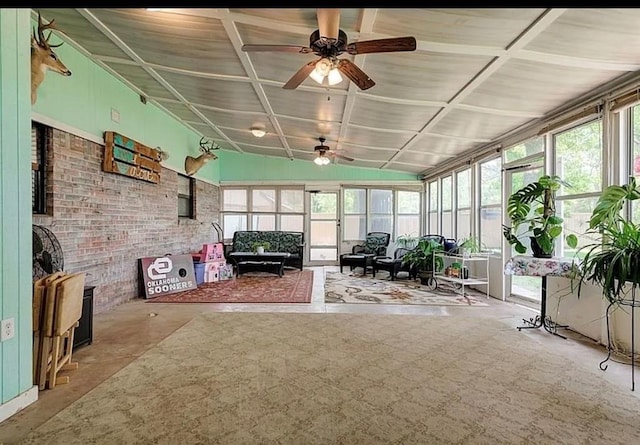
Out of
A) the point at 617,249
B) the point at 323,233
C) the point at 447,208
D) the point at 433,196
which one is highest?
the point at 433,196

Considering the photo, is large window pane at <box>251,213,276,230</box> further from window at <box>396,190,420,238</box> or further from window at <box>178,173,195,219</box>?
window at <box>396,190,420,238</box>

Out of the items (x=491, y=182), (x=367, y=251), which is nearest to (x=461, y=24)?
(x=491, y=182)

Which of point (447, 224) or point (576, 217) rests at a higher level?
point (576, 217)

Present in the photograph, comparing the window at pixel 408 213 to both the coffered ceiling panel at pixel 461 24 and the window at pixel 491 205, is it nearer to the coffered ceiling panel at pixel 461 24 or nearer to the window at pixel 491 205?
the window at pixel 491 205

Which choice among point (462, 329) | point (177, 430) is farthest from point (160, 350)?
point (462, 329)

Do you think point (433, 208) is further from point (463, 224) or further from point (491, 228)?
point (491, 228)

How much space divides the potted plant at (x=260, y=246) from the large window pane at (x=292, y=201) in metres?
1.37

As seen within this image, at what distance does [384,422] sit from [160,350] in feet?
6.76

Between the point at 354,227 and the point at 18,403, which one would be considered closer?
the point at 18,403

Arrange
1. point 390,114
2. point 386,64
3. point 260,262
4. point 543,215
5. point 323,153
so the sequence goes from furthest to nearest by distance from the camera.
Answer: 1. point 260,262
2. point 323,153
3. point 390,114
4. point 543,215
5. point 386,64

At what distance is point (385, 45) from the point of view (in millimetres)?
2434

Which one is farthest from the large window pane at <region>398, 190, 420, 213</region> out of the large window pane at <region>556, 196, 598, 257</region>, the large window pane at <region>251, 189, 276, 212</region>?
the large window pane at <region>556, 196, 598, 257</region>

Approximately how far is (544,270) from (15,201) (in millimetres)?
4330
